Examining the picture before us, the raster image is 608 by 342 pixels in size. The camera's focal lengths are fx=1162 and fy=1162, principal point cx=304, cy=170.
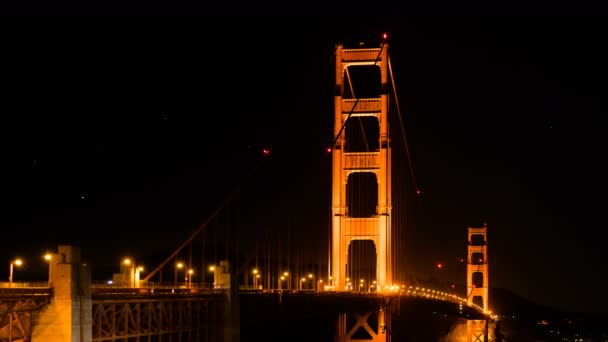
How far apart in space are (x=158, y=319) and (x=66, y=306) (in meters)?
6.85

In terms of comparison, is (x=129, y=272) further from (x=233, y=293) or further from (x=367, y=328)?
(x=367, y=328)

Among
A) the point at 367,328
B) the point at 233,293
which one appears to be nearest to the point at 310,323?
the point at 367,328

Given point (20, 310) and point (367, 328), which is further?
point (367, 328)

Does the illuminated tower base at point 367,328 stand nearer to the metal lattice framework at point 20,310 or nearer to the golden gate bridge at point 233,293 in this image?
the golden gate bridge at point 233,293

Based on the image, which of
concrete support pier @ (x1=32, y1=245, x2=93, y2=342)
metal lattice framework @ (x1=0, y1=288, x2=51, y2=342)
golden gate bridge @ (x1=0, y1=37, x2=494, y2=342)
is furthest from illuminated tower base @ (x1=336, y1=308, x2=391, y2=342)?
metal lattice framework @ (x1=0, y1=288, x2=51, y2=342)

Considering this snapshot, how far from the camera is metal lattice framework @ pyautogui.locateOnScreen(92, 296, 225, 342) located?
27984 mm

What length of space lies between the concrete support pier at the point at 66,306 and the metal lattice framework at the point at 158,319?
139 centimetres

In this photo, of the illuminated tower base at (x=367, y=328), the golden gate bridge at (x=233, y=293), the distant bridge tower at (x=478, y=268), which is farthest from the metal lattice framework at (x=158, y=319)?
the distant bridge tower at (x=478, y=268)

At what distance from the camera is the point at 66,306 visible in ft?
82.0

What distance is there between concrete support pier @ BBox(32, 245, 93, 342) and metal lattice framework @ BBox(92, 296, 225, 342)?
1.39 m

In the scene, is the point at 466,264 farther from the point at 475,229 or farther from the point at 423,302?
the point at 423,302

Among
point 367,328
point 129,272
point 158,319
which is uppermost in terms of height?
point 129,272

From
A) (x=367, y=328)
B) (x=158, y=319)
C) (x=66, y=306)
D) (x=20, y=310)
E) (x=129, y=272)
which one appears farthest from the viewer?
(x=367, y=328)

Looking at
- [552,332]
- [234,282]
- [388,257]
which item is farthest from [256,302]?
[552,332]
